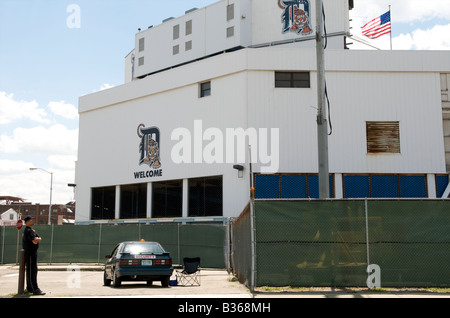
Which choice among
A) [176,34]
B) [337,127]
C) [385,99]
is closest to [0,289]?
[337,127]

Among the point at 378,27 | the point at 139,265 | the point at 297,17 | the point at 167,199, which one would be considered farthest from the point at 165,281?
the point at 297,17

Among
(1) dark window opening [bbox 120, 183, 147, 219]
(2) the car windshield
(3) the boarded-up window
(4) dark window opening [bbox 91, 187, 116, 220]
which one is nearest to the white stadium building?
(3) the boarded-up window

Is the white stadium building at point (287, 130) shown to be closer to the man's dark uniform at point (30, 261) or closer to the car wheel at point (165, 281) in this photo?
the car wheel at point (165, 281)

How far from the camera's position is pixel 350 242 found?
13.1 m

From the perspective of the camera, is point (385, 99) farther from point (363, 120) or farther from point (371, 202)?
point (371, 202)

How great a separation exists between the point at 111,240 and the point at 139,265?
13.4m

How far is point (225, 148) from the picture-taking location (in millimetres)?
35594

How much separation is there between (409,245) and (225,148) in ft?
75.8

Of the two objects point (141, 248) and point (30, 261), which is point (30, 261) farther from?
point (141, 248)

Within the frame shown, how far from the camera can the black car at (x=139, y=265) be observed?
51.4 feet

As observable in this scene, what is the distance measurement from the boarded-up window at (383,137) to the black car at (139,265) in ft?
73.2

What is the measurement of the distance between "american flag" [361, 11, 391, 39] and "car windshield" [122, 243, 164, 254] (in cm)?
2684
